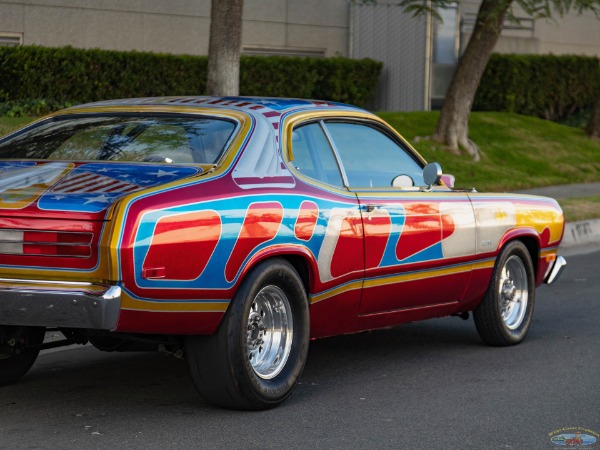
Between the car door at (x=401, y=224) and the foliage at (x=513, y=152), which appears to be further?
the foliage at (x=513, y=152)

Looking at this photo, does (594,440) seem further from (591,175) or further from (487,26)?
(591,175)

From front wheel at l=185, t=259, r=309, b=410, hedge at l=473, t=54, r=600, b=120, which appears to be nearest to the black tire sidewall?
front wheel at l=185, t=259, r=309, b=410

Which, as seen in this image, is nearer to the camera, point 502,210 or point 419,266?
point 419,266

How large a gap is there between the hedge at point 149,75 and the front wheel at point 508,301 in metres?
11.8

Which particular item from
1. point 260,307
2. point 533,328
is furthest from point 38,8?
point 260,307

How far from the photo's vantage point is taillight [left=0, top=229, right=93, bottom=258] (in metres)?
5.47

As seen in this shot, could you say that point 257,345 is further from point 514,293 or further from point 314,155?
point 514,293

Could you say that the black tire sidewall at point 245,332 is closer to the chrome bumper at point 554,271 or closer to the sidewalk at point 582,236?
the chrome bumper at point 554,271

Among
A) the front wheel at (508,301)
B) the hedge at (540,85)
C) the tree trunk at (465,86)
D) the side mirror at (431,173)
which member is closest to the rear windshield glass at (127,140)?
the side mirror at (431,173)

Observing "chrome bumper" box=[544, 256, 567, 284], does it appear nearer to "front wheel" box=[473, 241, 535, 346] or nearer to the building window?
"front wheel" box=[473, 241, 535, 346]

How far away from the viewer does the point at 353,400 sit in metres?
6.57

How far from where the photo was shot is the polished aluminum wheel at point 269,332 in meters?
6.21

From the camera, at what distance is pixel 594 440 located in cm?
578

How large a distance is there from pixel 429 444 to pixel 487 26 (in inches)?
604
